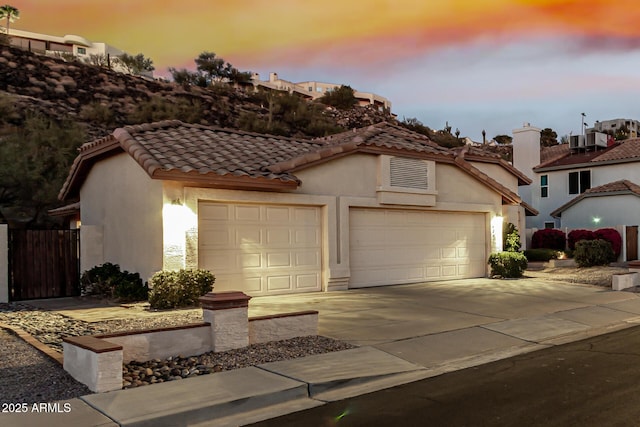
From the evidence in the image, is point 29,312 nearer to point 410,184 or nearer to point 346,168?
point 346,168

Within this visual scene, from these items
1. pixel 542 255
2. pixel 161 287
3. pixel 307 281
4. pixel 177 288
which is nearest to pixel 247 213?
pixel 307 281

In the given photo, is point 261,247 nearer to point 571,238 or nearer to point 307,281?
point 307,281

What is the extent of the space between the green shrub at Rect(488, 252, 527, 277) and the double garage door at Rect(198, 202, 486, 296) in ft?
1.69

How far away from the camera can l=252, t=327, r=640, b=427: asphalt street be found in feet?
18.3

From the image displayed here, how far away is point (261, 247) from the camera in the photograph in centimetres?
1430

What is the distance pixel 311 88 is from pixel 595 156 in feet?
301

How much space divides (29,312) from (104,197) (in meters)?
4.47

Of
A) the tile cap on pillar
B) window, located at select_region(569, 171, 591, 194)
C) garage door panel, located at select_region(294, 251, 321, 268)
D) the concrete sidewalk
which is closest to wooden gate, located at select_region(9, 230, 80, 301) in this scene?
the concrete sidewalk

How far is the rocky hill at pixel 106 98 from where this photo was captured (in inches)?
1665

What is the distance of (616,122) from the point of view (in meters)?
103

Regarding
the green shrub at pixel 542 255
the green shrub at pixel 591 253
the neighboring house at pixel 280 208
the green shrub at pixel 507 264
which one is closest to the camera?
the neighboring house at pixel 280 208

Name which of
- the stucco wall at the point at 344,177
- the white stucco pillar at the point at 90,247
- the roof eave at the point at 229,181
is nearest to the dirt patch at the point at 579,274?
the stucco wall at the point at 344,177

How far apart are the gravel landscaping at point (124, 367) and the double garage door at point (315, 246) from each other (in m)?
3.31

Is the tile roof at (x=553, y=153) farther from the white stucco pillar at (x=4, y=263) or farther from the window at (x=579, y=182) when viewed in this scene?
the white stucco pillar at (x=4, y=263)
